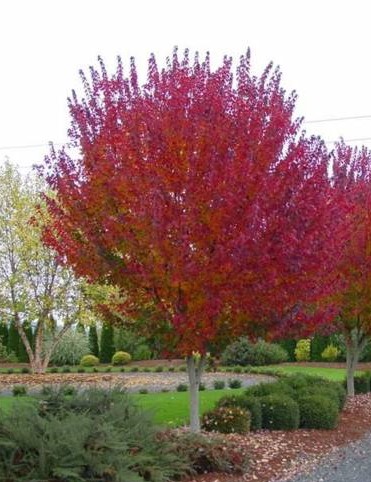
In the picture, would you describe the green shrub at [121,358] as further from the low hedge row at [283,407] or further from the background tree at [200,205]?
the background tree at [200,205]

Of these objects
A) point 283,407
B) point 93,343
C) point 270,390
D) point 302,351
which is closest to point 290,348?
point 302,351

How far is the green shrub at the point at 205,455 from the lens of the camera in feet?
24.2

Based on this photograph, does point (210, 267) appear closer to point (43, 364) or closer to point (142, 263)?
point (142, 263)

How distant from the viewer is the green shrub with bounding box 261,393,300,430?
1073cm

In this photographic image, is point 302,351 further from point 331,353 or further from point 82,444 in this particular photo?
point 82,444

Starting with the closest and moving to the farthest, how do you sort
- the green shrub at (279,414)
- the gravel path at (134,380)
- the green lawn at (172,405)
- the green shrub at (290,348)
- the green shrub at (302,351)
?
1. the green shrub at (279,414)
2. the green lawn at (172,405)
3. the gravel path at (134,380)
4. the green shrub at (302,351)
5. the green shrub at (290,348)

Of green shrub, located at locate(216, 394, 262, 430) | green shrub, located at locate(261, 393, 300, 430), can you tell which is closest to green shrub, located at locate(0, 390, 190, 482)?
green shrub, located at locate(216, 394, 262, 430)

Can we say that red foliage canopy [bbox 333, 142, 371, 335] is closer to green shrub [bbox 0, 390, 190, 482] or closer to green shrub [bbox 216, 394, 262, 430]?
green shrub [bbox 216, 394, 262, 430]

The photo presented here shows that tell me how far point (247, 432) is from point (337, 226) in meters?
3.26

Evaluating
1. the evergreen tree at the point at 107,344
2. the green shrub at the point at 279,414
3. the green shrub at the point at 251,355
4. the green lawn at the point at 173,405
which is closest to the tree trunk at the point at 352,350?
the green lawn at the point at 173,405

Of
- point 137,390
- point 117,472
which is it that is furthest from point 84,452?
point 137,390

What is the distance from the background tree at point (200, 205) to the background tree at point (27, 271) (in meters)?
15.2

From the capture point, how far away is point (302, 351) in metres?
29.8

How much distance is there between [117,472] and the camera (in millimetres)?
5781
